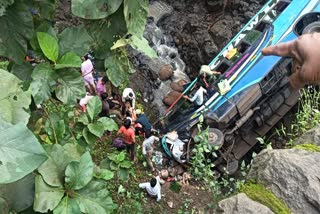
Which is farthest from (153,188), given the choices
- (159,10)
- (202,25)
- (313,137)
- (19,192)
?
(159,10)

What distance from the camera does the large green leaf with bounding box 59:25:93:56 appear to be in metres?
2.21

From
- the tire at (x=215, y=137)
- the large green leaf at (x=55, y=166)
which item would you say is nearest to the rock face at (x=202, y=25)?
the tire at (x=215, y=137)

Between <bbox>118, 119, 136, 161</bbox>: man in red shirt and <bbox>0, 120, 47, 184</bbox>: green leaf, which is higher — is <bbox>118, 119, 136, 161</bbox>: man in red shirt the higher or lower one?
the lower one

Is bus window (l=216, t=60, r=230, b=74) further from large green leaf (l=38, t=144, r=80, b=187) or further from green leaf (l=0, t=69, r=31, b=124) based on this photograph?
green leaf (l=0, t=69, r=31, b=124)

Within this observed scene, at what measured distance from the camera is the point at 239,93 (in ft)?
27.7

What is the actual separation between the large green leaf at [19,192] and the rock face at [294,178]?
1.91 metres

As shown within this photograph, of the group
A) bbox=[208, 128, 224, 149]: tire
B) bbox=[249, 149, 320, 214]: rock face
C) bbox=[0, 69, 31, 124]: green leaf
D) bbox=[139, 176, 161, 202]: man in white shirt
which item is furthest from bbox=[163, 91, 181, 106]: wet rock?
bbox=[0, 69, 31, 124]: green leaf

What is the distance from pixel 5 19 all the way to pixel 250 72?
6.86m

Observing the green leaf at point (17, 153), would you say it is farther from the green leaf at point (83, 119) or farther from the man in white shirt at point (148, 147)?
the man in white shirt at point (148, 147)

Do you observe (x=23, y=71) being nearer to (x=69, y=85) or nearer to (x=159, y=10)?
(x=69, y=85)

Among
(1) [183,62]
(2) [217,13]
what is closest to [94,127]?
(1) [183,62]

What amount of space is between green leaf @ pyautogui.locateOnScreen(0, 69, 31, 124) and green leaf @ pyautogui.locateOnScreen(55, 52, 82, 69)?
1.04ft

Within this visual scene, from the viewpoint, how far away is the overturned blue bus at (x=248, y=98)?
8.28 m

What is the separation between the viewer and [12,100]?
172 cm
